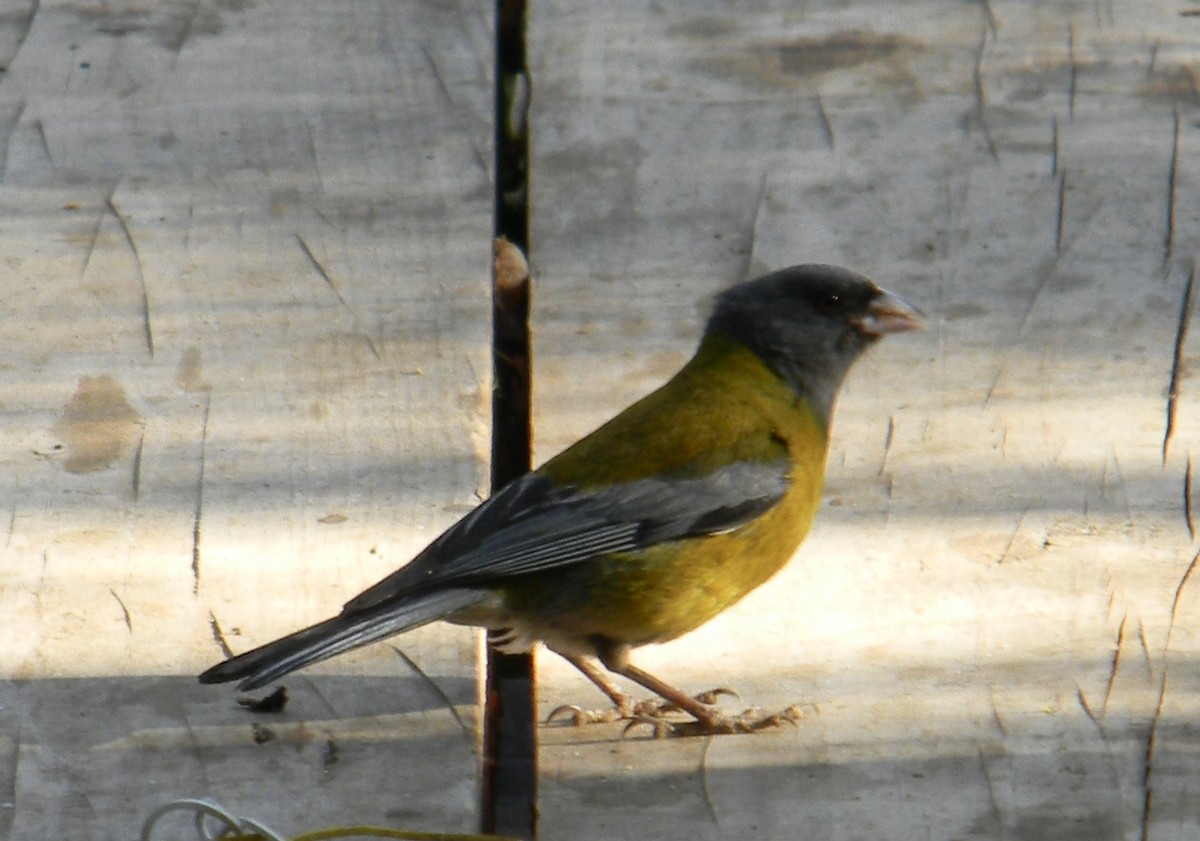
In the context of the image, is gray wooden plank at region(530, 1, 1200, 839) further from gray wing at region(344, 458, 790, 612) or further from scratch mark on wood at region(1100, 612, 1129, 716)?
gray wing at region(344, 458, 790, 612)

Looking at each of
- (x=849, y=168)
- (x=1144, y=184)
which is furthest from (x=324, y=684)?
(x=1144, y=184)

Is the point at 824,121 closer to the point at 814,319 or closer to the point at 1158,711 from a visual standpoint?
the point at 814,319

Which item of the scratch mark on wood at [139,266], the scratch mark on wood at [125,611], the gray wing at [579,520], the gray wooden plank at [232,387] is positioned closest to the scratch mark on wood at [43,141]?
the gray wooden plank at [232,387]

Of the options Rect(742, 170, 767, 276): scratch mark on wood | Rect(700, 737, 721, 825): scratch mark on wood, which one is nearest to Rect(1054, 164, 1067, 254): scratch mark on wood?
Rect(742, 170, 767, 276): scratch mark on wood

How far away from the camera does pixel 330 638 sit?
2.88m

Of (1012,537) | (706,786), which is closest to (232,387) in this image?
(706,786)

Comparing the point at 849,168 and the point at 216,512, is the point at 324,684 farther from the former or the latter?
the point at 849,168

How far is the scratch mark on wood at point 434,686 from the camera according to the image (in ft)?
9.59

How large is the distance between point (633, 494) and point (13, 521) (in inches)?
44.2

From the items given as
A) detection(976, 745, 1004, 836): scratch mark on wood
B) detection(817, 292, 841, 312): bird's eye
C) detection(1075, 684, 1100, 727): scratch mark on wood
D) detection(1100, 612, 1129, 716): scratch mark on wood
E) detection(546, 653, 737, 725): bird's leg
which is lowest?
detection(546, 653, 737, 725): bird's leg

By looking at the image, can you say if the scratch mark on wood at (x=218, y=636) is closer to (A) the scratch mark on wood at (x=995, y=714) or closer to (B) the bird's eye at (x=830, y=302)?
(A) the scratch mark on wood at (x=995, y=714)

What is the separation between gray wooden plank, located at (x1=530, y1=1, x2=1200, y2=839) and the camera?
2.93 m

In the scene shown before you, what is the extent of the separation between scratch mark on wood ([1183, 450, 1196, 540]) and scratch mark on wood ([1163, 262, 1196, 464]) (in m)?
0.05

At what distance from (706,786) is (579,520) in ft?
2.32
